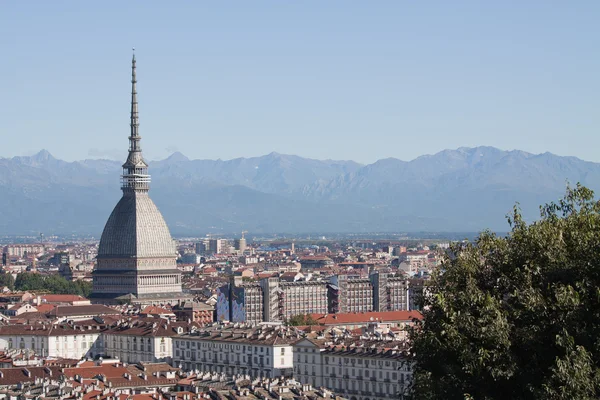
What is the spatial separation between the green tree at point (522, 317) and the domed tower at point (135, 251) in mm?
114568

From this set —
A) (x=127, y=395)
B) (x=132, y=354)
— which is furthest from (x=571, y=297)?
(x=132, y=354)

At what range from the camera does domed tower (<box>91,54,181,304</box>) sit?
148 metres

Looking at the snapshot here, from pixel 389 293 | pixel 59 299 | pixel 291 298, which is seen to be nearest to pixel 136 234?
pixel 59 299

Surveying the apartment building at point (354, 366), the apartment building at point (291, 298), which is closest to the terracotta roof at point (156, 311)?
the apartment building at point (291, 298)

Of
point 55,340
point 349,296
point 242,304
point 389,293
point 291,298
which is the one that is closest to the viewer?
point 55,340

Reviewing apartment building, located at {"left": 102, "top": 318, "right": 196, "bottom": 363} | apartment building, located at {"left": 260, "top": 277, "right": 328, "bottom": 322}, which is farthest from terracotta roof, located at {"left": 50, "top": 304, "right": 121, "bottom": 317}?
apartment building, located at {"left": 102, "top": 318, "right": 196, "bottom": 363}

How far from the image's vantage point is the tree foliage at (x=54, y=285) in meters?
160

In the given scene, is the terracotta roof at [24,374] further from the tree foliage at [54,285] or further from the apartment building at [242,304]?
the tree foliage at [54,285]

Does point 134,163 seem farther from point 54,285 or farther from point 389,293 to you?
point 389,293

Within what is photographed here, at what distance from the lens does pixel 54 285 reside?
163500 mm

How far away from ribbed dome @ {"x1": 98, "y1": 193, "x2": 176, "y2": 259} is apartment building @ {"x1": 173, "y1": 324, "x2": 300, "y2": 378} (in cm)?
5835

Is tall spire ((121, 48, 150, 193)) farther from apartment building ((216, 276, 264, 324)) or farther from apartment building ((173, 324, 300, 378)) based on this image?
apartment building ((173, 324, 300, 378))

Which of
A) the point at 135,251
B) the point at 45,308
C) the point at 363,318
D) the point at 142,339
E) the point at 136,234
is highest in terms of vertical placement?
the point at 136,234

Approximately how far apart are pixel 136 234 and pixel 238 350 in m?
68.7
